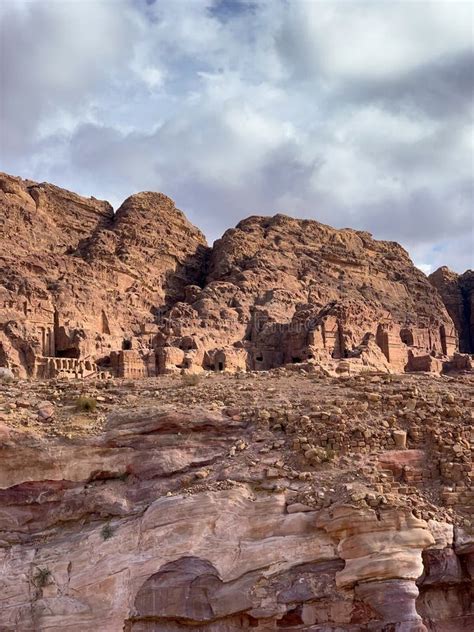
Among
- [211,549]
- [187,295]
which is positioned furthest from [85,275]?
[211,549]

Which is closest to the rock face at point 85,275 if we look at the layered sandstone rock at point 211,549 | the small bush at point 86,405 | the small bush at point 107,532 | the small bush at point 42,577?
the small bush at point 86,405

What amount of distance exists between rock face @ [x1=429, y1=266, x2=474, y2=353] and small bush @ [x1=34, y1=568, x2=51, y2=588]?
5896cm

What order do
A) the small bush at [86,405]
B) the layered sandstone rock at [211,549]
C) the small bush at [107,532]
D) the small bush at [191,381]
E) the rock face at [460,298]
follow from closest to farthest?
the layered sandstone rock at [211,549]
the small bush at [107,532]
the small bush at [86,405]
the small bush at [191,381]
the rock face at [460,298]

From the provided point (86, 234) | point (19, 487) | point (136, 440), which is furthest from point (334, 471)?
point (86, 234)

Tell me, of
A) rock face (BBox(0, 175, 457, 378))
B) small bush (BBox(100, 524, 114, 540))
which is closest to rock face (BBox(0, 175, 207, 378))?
rock face (BBox(0, 175, 457, 378))

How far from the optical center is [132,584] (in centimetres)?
1267

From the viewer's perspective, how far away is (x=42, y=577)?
1307 cm

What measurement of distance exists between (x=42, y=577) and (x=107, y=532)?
1.32 m

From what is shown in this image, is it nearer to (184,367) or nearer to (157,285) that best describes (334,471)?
(184,367)

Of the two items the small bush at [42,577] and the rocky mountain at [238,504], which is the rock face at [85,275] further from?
the small bush at [42,577]

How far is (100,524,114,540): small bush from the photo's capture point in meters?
13.3

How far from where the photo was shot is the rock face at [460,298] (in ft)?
229

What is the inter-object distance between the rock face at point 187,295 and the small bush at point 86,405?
60.9ft

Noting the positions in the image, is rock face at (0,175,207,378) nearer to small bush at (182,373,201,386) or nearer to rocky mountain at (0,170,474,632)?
small bush at (182,373,201,386)
